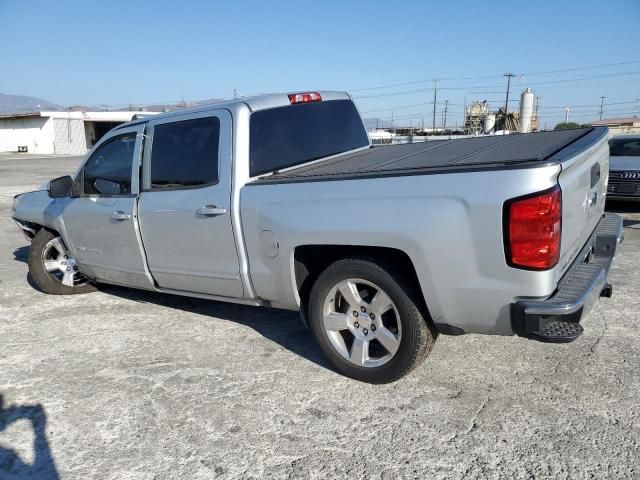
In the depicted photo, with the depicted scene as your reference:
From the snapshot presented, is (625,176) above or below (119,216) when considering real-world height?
below

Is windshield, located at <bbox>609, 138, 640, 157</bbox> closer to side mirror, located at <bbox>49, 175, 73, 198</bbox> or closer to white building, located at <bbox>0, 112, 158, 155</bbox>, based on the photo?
side mirror, located at <bbox>49, 175, 73, 198</bbox>

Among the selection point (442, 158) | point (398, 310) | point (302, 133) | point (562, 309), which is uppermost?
point (302, 133)

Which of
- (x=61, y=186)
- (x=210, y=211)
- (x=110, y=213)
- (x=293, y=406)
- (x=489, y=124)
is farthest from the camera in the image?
(x=489, y=124)

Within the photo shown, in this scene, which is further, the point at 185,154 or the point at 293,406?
the point at 185,154

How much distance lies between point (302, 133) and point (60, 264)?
10.0ft

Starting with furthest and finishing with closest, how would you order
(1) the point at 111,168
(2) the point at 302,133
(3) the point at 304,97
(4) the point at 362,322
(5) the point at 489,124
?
(5) the point at 489,124
(1) the point at 111,168
(3) the point at 304,97
(2) the point at 302,133
(4) the point at 362,322

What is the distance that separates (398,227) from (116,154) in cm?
293

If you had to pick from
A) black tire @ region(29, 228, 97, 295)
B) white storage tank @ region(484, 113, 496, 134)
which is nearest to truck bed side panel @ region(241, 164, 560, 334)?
black tire @ region(29, 228, 97, 295)

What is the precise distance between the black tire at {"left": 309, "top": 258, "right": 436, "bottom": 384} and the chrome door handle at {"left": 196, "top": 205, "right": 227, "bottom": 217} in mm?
856

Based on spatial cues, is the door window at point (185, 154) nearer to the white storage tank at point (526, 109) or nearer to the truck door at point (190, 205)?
the truck door at point (190, 205)

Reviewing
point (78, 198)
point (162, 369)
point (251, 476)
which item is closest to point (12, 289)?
point (78, 198)

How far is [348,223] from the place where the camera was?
3.10m

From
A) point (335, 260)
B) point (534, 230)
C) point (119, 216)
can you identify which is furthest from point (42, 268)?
point (534, 230)

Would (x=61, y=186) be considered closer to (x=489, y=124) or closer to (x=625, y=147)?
(x=625, y=147)
